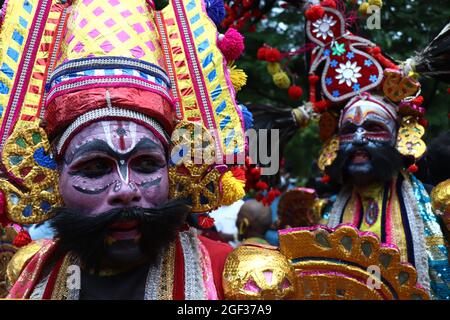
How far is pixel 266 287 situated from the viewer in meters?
2.45

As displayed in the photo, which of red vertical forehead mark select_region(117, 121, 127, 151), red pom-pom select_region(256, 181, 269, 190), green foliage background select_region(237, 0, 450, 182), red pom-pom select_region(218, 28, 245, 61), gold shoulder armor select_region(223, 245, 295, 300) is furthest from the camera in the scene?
green foliage background select_region(237, 0, 450, 182)

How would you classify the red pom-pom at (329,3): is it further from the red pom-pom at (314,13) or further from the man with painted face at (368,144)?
the man with painted face at (368,144)

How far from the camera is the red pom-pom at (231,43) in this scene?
9.79 ft

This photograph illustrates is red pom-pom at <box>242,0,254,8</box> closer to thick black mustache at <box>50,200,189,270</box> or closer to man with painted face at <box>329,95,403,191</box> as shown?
man with painted face at <box>329,95,403,191</box>

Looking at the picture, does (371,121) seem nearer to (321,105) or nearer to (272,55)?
(321,105)

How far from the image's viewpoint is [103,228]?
2457 mm

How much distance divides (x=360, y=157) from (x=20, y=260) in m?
2.57

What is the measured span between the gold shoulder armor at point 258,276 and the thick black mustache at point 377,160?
2.28 metres

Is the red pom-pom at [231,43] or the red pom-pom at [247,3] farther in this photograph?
the red pom-pom at [247,3]

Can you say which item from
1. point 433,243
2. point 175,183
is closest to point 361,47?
point 433,243

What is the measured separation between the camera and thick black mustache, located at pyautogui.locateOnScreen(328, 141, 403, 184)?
15.5ft

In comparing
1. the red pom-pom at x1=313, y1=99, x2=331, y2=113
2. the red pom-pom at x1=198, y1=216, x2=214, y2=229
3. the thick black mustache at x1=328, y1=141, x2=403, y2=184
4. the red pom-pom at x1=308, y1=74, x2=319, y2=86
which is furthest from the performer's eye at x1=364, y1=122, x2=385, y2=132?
the red pom-pom at x1=198, y1=216, x2=214, y2=229

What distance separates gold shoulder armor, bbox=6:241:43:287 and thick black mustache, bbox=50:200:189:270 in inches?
22.2

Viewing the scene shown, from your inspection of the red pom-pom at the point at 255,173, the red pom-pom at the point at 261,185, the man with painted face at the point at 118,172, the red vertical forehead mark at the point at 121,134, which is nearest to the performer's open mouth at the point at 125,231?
Answer: the man with painted face at the point at 118,172
